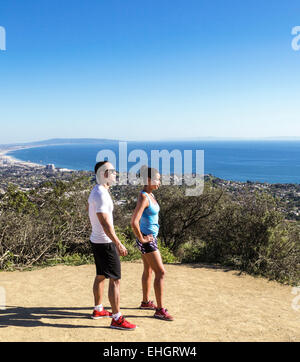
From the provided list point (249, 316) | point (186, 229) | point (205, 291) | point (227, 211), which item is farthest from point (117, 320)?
point (186, 229)

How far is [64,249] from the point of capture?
793 centimetres

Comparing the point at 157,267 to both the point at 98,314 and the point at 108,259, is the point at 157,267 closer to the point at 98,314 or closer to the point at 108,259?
the point at 108,259

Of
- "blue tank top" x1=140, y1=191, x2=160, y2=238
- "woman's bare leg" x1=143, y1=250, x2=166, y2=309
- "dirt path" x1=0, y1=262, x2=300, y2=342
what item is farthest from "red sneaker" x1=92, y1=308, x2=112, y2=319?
"blue tank top" x1=140, y1=191, x2=160, y2=238

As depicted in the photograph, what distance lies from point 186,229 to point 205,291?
674 centimetres

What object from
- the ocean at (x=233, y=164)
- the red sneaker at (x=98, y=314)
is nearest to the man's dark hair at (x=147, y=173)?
the red sneaker at (x=98, y=314)

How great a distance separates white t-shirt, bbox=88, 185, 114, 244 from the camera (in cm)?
343

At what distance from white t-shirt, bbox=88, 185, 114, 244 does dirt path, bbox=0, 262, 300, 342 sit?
115cm

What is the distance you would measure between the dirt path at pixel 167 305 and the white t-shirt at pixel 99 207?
3.76ft

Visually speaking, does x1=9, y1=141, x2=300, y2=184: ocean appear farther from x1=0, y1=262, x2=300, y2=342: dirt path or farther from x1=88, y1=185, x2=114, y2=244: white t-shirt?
x1=88, y1=185, x2=114, y2=244: white t-shirt

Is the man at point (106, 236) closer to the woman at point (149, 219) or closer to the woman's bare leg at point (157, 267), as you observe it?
the woman at point (149, 219)

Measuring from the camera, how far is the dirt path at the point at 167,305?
3.63 meters
